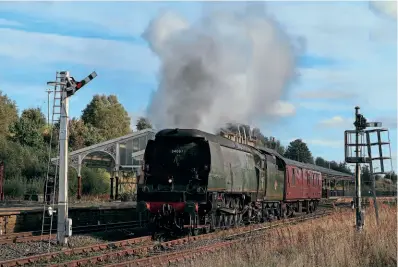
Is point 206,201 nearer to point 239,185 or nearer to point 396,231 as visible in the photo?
point 239,185

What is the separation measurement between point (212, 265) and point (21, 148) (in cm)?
3657

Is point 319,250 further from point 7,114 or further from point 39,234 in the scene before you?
point 7,114

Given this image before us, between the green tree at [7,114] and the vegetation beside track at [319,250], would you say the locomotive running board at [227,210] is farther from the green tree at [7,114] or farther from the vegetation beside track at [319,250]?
the green tree at [7,114]

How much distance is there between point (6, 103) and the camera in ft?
202

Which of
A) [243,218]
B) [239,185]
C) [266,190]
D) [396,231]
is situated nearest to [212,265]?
[396,231]

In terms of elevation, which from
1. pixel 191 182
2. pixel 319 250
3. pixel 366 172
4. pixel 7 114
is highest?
pixel 7 114

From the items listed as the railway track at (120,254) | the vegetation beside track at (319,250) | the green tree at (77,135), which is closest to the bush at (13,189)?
the green tree at (77,135)

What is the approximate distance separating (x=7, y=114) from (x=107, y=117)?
1729 cm

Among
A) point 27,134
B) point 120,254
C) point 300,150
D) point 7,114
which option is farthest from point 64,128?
point 300,150

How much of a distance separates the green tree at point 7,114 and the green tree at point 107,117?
1136 cm

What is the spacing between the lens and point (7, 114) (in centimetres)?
5600

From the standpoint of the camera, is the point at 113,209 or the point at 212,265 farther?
the point at 113,209

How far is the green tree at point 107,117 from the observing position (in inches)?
2766

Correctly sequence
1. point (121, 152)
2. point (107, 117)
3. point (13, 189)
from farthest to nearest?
1. point (107, 117)
2. point (121, 152)
3. point (13, 189)
